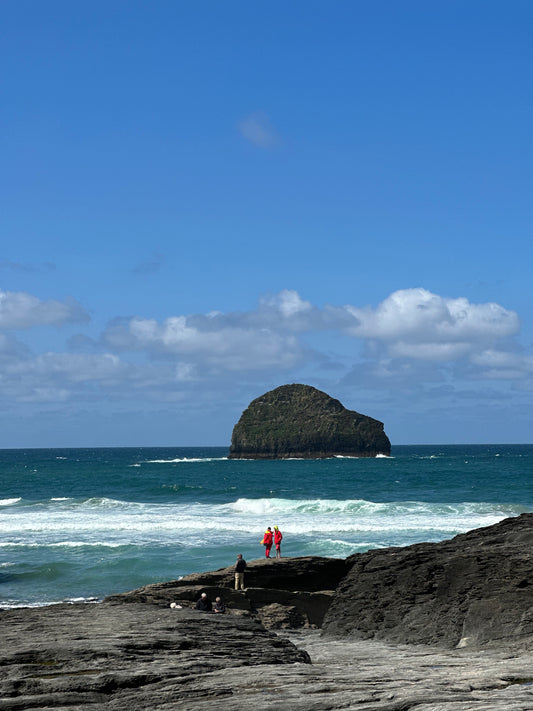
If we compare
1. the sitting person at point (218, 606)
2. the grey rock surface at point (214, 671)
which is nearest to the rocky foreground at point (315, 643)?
the grey rock surface at point (214, 671)

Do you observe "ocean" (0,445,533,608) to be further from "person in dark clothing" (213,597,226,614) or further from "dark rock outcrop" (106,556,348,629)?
"person in dark clothing" (213,597,226,614)

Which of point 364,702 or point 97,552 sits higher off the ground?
point 364,702

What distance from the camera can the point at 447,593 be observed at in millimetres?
14531

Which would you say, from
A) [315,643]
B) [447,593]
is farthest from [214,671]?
[447,593]

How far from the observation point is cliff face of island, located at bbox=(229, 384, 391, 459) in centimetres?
15662

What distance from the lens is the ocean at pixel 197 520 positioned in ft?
104

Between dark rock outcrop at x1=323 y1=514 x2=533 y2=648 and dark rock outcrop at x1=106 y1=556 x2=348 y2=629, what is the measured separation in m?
3.18

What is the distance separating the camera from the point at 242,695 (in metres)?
7.48

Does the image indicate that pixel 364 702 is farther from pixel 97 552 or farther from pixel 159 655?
pixel 97 552

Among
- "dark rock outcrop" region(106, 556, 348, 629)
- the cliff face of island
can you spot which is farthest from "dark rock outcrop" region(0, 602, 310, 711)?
the cliff face of island

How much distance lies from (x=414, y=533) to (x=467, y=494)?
1186 inches

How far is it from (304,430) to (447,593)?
5665 inches

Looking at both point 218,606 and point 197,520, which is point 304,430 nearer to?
point 197,520

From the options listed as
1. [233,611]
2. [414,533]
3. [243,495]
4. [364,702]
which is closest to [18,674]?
[364,702]
